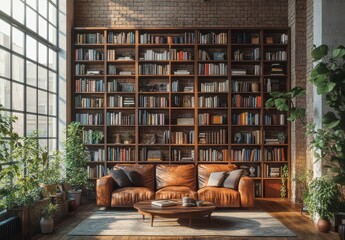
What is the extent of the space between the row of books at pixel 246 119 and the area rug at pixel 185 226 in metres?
2.35

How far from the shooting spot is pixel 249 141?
10172 mm

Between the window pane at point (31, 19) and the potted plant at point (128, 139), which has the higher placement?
the window pane at point (31, 19)

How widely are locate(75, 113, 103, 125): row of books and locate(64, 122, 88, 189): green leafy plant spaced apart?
2.13ft

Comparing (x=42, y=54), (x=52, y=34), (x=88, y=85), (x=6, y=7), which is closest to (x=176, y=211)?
(x=6, y=7)

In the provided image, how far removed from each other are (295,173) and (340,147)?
281 centimetres

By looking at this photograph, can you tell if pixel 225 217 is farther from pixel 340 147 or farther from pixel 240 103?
pixel 240 103

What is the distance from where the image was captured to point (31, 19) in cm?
840

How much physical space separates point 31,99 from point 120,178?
220cm

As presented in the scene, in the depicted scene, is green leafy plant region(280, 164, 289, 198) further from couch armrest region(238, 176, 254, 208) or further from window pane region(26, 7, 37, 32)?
window pane region(26, 7, 37, 32)

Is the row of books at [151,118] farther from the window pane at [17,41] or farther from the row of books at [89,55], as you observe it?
the window pane at [17,41]

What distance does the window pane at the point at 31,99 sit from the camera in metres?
8.09

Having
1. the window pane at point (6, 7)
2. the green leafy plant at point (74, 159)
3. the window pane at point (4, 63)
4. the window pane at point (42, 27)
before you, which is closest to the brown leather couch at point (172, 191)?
the green leafy plant at point (74, 159)

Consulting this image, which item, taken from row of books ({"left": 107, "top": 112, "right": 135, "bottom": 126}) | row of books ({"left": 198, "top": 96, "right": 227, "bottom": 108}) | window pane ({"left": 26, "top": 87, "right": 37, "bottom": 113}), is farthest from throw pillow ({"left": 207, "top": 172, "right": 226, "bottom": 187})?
window pane ({"left": 26, "top": 87, "right": 37, "bottom": 113})

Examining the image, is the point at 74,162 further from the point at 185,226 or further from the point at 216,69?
the point at 216,69
